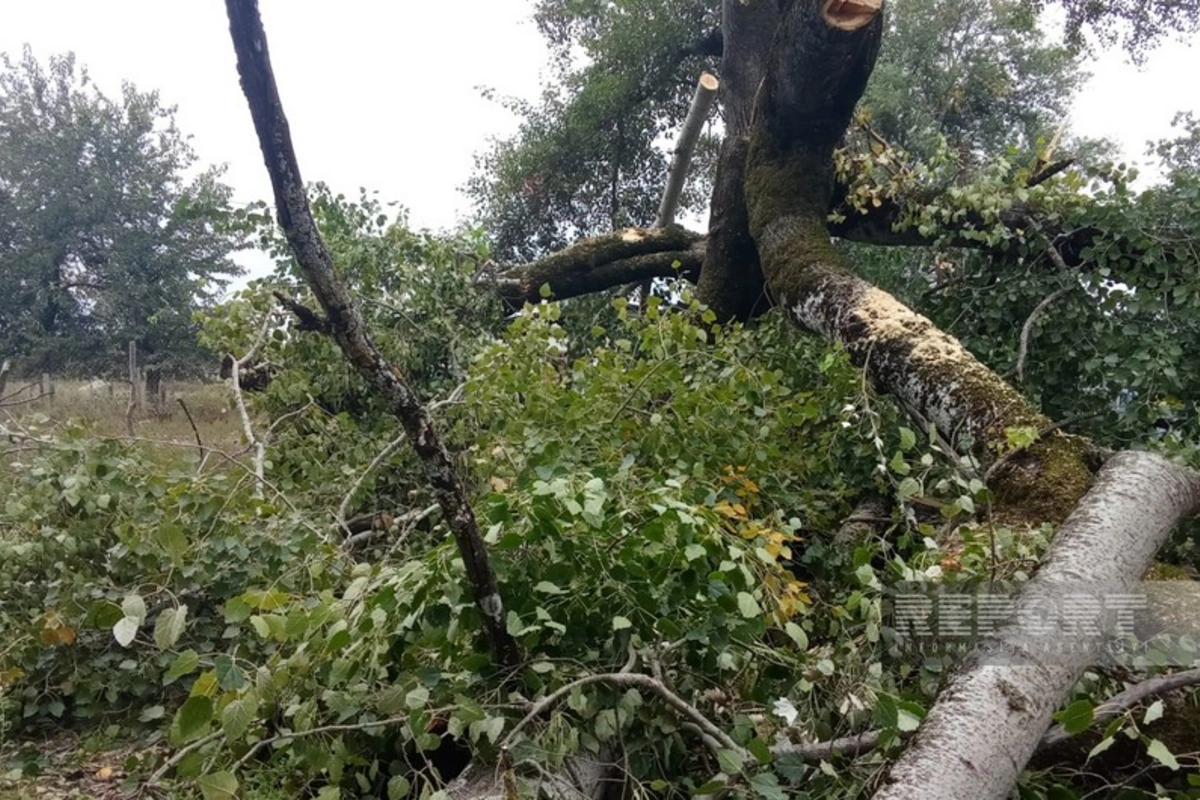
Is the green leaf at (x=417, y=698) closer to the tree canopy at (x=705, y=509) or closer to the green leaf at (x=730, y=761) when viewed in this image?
the tree canopy at (x=705, y=509)

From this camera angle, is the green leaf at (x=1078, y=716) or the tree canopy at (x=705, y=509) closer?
the green leaf at (x=1078, y=716)

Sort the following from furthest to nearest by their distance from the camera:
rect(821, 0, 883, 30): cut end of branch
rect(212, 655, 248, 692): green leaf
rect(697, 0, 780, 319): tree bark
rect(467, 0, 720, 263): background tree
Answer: rect(467, 0, 720, 263): background tree < rect(697, 0, 780, 319): tree bark < rect(821, 0, 883, 30): cut end of branch < rect(212, 655, 248, 692): green leaf

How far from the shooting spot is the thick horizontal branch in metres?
5.73

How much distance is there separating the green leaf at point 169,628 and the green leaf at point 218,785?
22cm

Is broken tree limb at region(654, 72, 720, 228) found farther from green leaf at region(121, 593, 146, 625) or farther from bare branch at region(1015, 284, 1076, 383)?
green leaf at region(121, 593, 146, 625)

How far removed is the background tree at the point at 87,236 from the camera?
17141 millimetres

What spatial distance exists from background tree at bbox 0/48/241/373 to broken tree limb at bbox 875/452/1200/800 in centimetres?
1790

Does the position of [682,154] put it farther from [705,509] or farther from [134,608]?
[134,608]

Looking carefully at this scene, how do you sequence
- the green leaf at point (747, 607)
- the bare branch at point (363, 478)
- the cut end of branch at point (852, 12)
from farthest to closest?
the cut end of branch at point (852, 12)
the bare branch at point (363, 478)
the green leaf at point (747, 607)

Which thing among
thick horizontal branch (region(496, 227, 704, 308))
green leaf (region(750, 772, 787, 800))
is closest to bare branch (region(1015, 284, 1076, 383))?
thick horizontal branch (region(496, 227, 704, 308))

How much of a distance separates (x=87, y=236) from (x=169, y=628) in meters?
20.3

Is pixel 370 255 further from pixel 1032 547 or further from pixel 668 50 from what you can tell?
pixel 668 50

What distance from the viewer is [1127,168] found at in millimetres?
3643

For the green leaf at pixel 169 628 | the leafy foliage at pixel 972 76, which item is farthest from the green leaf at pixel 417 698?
the leafy foliage at pixel 972 76
